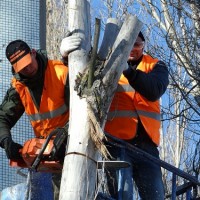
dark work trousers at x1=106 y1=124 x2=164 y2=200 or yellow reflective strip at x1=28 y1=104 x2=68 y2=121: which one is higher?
yellow reflective strip at x1=28 y1=104 x2=68 y2=121

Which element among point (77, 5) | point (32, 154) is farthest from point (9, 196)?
point (77, 5)

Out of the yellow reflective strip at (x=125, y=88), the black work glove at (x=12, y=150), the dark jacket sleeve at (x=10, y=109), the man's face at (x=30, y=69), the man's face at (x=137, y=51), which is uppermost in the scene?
the man's face at (x=137, y=51)

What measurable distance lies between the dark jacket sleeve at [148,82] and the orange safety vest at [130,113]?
0.16 m

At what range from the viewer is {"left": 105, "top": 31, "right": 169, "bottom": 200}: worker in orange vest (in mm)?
6629

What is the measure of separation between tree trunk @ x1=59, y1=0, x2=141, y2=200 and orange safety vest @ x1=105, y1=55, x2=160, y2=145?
2.06 feet

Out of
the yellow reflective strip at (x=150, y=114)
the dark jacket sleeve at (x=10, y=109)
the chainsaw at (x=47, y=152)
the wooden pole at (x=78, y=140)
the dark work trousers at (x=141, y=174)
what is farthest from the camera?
the dark jacket sleeve at (x=10, y=109)

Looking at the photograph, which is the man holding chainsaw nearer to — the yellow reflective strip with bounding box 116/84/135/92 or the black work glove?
the black work glove

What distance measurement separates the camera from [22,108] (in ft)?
23.2

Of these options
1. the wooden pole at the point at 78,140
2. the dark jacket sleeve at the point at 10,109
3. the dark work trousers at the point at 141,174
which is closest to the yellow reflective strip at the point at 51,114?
the dark jacket sleeve at the point at 10,109

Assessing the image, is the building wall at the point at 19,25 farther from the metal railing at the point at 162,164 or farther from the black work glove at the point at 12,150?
the metal railing at the point at 162,164

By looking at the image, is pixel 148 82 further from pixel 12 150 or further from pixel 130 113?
pixel 12 150

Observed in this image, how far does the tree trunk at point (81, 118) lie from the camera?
19.0 ft

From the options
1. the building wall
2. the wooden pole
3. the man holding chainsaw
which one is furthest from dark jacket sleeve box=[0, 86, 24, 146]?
the building wall

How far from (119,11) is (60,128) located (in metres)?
7.88
